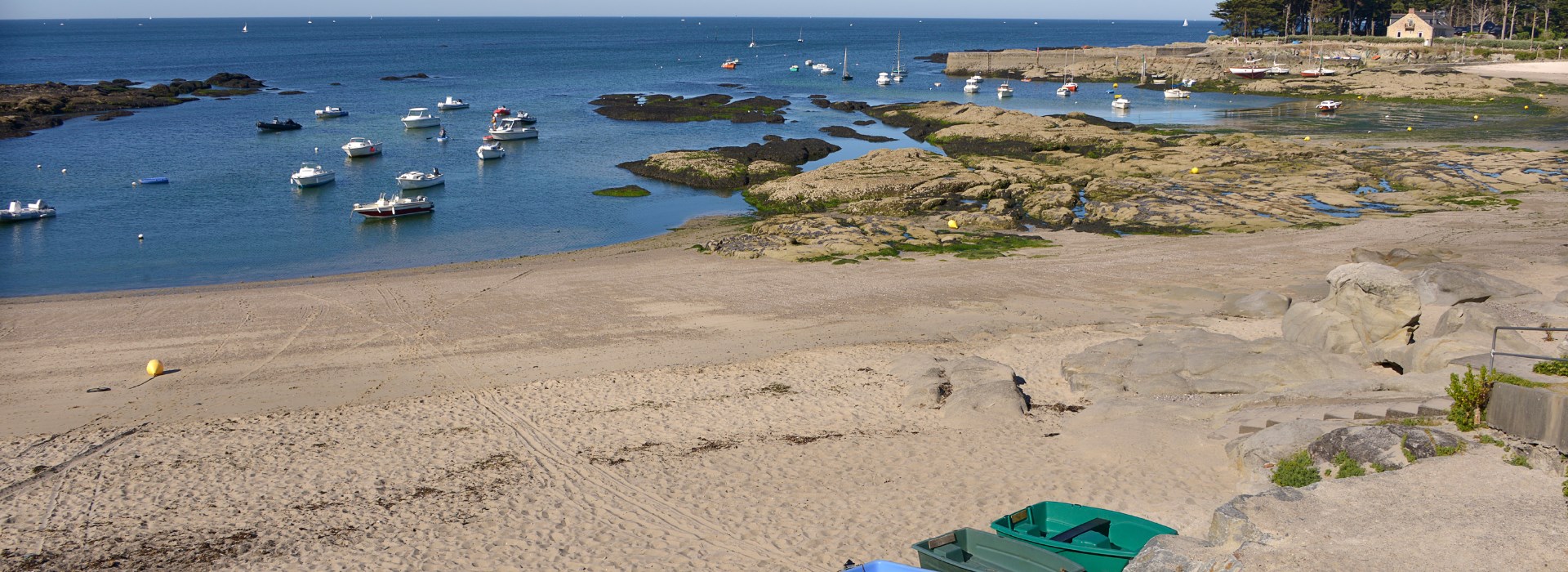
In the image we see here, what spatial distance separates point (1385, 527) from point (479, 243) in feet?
91.9

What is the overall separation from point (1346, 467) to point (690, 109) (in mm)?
59611

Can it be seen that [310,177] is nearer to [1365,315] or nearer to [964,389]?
[964,389]

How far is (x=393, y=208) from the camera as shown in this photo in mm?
35531

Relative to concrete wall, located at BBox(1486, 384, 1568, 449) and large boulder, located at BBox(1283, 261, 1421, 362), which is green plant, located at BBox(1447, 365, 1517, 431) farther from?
large boulder, located at BBox(1283, 261, 1421, 362)

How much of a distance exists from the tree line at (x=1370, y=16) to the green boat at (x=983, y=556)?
103802 mm

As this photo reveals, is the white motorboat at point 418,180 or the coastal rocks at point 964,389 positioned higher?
the white motorboat at point 418,180

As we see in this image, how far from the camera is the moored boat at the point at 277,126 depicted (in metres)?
58.7

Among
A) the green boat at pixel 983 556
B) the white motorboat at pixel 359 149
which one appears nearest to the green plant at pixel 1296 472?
the green boat at pixel 983 556

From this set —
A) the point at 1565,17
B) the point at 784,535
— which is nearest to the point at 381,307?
the point at 784,535

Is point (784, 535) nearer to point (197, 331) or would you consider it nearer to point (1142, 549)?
point (1142, 549)

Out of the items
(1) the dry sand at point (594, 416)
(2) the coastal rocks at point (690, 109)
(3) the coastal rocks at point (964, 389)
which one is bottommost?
(1) the dry sand at point (594, 416)

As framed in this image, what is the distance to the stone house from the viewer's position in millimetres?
92188

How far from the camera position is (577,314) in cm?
2245

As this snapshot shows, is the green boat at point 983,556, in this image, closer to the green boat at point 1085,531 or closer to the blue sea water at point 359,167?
the green boat at point 1085,531
